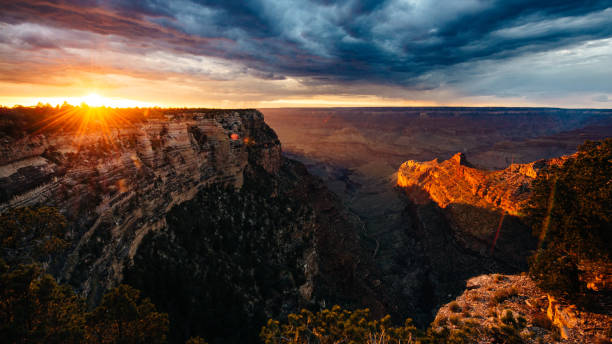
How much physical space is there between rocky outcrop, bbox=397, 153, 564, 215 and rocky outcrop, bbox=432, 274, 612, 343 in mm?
14881

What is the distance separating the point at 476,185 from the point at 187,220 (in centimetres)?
5422

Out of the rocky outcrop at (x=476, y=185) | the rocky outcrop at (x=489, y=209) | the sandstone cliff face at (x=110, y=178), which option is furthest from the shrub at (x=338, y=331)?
the rocky outcrop at (x=489, y=209)

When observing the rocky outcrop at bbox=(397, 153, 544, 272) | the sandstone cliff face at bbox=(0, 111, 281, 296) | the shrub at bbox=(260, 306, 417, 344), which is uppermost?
the sandstone cliff face at bbox=(0, 111, 281, 296)

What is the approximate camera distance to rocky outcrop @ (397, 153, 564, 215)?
4462cm

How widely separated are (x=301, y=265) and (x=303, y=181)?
22155 mm

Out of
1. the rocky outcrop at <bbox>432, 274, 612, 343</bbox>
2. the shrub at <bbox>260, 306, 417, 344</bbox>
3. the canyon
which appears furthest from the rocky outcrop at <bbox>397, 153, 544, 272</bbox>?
the shrub at <bbox>260, 306, 417, 344</bbox>

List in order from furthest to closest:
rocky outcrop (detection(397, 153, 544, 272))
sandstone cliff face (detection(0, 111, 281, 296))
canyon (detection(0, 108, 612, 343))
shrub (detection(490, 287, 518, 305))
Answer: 1. rocky outcrop (detection(397, 153, 544, 272))
2. shrub (detection(490, 287, 518, 305))
3. canyon (detection(0, 108, 612, 343))
4. sandstone cliff face (detection(0, 111, 281, 296))

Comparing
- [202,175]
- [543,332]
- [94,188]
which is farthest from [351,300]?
[94,188]

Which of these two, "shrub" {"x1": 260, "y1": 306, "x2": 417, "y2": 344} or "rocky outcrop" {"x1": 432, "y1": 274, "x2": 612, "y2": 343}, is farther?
"rocky outcrop" {"x1": 432, "y1": 274, "x2": 612, "y2": 343}

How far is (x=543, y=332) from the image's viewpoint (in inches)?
530

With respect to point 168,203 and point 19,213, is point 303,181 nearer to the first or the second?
point 168,203

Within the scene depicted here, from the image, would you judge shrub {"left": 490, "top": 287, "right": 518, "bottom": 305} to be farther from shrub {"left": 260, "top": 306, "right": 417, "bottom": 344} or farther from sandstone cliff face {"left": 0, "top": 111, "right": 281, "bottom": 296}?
sandstone cliff face {"left": 0, "top": 111, "right": 281, "bottom": 296}

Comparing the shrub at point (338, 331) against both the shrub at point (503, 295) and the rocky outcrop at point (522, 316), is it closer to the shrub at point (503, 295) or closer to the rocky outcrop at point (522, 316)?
the rocky outcrop at point (522, 316)

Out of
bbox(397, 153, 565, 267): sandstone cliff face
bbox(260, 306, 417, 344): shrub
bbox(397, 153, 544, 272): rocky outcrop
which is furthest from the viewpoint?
bbox(397, 153, 565, 267): sandstone cliff face
